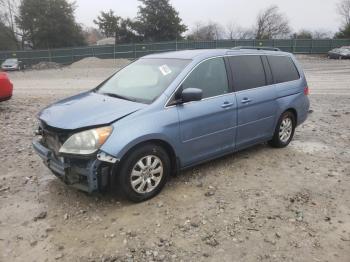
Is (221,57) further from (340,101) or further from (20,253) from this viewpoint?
(340,101)

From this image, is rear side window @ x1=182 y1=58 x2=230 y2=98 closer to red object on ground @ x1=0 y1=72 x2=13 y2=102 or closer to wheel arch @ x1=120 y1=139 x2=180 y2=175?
wheel arch @ x1=120 y1=139 x2=180 y2=175

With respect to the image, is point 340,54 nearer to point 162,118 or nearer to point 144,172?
point 162,118

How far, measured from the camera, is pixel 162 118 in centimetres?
422

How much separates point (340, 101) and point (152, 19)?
4076 centimetres

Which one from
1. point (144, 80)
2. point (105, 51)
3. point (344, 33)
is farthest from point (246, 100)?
point (344, 33)

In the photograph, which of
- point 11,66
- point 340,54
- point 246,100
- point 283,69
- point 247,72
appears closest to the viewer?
point 246,100

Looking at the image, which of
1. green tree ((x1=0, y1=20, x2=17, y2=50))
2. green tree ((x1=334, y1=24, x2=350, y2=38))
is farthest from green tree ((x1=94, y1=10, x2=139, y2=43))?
green tree ((x1=334, y1=24, x2=350, y2=38))

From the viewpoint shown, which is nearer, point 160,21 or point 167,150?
point 167,150

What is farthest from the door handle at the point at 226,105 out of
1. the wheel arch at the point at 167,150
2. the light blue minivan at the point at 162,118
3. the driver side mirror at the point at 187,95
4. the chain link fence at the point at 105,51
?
the chain link fence at the point at 105,51

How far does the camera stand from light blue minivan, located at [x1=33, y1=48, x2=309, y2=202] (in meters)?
3.88

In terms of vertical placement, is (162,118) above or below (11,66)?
above

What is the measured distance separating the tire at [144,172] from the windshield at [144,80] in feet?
2.10

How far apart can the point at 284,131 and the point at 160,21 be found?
4485 cm

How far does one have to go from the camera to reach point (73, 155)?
12.6 feet
